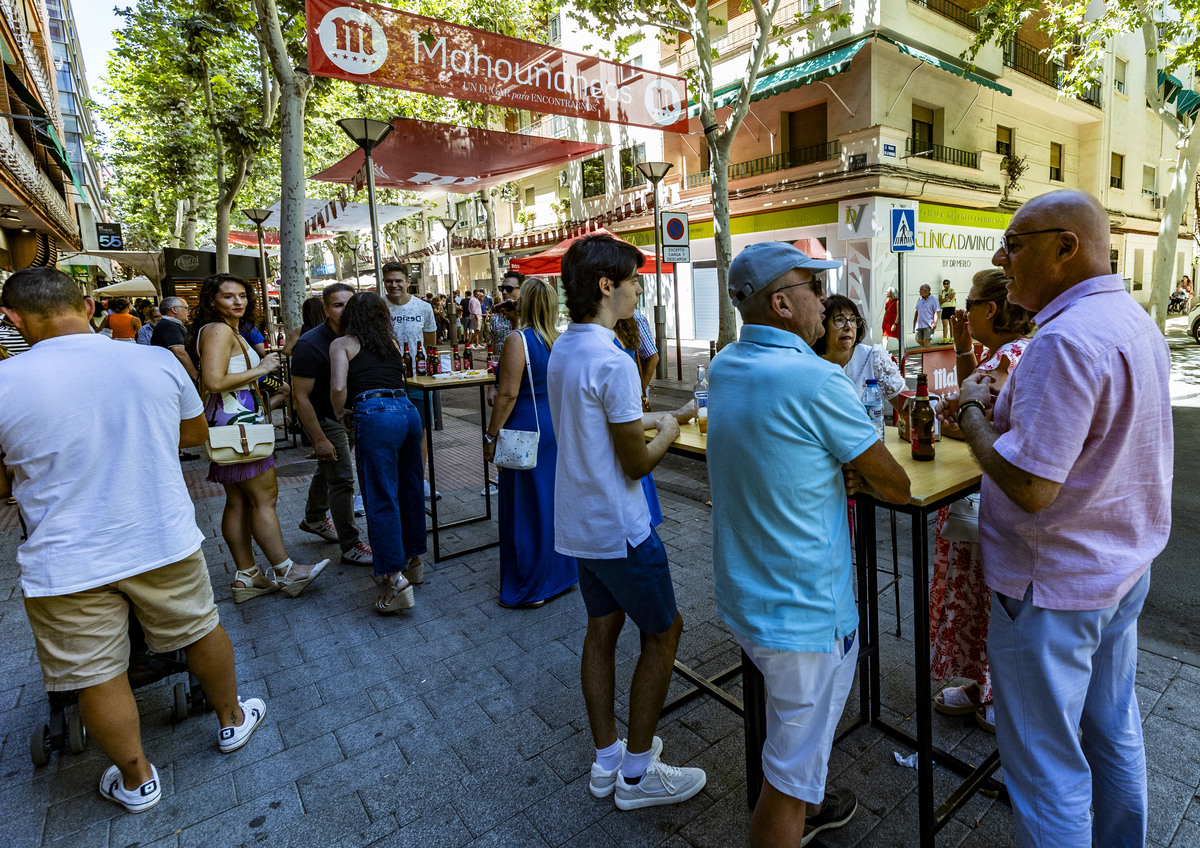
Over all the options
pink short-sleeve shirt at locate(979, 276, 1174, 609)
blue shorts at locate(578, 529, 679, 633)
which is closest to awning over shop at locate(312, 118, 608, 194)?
blue shorts at locate(578, 529, 679, 633)

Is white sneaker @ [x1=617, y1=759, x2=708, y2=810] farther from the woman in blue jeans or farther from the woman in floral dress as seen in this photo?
the woman in blue jeans

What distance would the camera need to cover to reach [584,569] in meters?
2.29

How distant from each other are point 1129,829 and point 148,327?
454 inches

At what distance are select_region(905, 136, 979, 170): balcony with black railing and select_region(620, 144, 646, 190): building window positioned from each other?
815cm

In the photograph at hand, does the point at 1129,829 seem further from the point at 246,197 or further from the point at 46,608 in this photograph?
the point at 246,197

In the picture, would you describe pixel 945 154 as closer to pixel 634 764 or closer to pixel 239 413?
pixel 239 413

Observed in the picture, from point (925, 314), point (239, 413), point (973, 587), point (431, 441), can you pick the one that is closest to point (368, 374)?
point (239, 413)

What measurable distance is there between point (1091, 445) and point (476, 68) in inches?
308

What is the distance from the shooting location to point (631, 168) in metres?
22.4

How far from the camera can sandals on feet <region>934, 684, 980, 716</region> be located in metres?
2.68

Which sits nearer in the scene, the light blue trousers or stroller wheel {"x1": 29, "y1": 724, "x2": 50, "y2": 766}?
the light blue trousers

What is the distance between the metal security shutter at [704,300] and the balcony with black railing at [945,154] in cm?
620

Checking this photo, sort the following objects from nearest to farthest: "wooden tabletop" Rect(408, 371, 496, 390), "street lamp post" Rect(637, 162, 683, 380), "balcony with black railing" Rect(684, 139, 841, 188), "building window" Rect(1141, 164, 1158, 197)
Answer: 1. "wooden tabletop" Rect(408, 371, 496, 390)
2. "street lamp post" Rect(637, 162, 683, 380)
3. "balcony with black railing" Rect(684, 139, 841, 188)
4. "building window" Rect(1141, 164, 1158, 197)

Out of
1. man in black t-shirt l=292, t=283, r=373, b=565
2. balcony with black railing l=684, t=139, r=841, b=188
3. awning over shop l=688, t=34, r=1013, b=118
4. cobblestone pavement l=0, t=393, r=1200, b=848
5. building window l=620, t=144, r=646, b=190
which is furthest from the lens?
building window l=620, t=144, r=646, b=190
